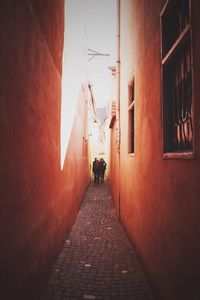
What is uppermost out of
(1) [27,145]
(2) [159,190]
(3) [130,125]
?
(3) [130,125]

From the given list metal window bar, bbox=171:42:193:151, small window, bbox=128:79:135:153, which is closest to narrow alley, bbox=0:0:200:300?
metal window bar, bbox=171:42:193:151

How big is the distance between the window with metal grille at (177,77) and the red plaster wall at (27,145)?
5.81 ft

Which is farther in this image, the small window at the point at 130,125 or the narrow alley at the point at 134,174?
the small window at the point at 130,125

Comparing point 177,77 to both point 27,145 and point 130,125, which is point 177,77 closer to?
point 27,145

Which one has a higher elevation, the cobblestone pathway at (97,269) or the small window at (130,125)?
the small window at (130,125)

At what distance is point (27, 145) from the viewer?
10.2 feet

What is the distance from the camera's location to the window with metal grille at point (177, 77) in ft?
Result: 9.12

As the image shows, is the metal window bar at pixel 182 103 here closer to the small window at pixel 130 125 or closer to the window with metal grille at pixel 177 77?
the window with metal grille at pixel 177 77

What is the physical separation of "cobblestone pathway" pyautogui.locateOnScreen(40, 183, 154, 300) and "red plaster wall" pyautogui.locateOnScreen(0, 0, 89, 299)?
359 millimetres

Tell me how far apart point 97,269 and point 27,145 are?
111 inches

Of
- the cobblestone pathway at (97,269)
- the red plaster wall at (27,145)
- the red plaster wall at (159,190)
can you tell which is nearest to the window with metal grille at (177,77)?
the red plaster wall at (159,190)

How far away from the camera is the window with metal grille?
2.78 metres

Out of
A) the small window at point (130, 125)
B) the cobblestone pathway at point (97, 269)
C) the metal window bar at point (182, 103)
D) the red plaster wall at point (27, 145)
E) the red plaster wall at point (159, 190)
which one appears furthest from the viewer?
the small window at point (130, 125)

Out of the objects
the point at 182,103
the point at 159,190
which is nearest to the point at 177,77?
the point at 182,103
